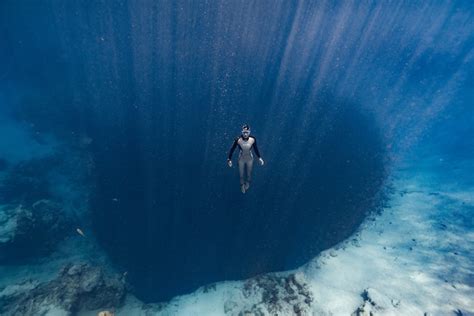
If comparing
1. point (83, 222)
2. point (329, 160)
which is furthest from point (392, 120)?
point (83, 222)

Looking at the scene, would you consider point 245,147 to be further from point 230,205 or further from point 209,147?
point 209,147

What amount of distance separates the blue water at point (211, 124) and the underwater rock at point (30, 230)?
6.54 ft

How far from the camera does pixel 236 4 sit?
2523 centimetres

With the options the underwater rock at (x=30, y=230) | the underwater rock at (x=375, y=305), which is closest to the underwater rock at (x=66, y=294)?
the underwater rock at (x=30, y=230)

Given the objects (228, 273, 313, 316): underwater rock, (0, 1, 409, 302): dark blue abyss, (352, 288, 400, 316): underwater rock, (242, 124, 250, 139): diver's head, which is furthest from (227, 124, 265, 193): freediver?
(0, 1, 409, 302): dark blue abyss

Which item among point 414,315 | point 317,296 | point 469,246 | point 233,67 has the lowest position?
point 317,296

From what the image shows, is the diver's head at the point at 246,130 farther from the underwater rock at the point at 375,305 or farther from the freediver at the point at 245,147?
the underwater rock at the point at 375,305

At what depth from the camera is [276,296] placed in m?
8.36

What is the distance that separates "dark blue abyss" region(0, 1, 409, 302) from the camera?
13266 millimetres

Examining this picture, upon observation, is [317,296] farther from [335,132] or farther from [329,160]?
[335,132]

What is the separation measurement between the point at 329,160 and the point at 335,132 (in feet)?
7.71

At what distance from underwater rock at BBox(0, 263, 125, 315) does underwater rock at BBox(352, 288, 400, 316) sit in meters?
9.83

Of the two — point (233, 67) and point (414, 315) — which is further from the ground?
point (233, 67)

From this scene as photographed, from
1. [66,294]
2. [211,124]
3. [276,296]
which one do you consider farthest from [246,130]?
[211,124]
